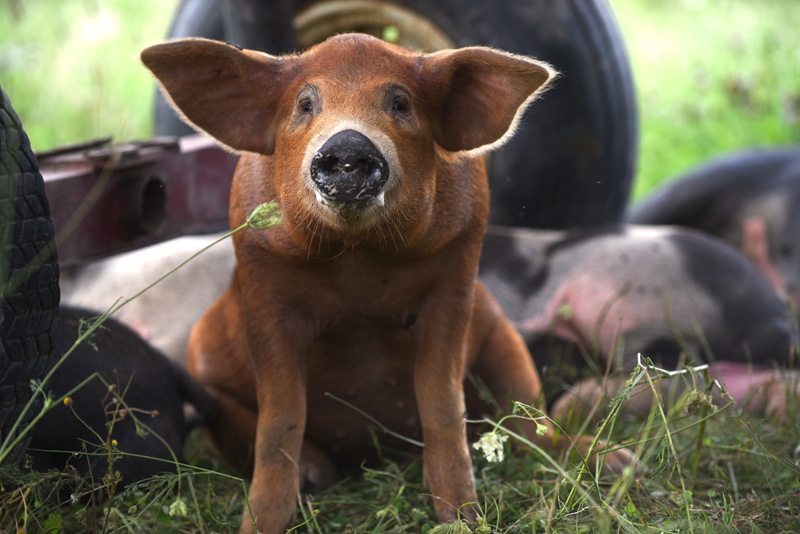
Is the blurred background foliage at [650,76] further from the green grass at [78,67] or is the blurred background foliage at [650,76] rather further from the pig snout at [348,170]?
the pig snout at [348,170]

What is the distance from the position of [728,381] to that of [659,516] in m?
1.45

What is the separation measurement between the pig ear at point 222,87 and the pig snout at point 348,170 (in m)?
0.43

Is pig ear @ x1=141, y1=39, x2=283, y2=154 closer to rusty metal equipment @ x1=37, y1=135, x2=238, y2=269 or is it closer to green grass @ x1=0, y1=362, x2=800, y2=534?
rusty metal equipment @ x1=37, y1=135, x2=238, y2=269

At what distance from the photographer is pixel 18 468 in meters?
1.95

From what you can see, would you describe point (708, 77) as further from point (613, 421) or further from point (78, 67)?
point (613, 421)

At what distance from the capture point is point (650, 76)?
8.29 meters

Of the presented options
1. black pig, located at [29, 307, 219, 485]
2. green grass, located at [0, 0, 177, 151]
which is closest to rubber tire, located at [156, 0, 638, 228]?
black pig, located at [29, 307, 219, 485]

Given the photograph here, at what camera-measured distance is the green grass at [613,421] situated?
80.5 inches

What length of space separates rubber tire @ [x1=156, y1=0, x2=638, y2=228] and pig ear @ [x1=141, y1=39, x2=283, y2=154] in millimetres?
1761

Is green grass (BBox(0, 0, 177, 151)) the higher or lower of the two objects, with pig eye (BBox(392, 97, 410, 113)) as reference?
lower

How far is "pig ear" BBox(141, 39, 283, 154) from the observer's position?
85.0 inches

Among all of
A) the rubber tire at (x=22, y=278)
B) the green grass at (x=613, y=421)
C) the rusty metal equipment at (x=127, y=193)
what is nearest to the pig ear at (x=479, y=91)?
the green grass at (x=613, y=421)

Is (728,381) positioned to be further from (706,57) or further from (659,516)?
(706,57)

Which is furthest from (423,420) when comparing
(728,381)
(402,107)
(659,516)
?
(728,381)
